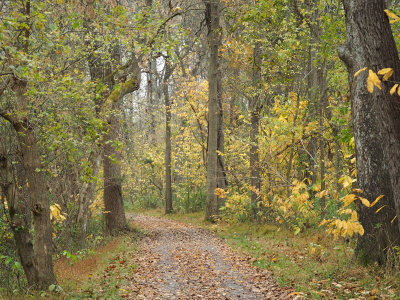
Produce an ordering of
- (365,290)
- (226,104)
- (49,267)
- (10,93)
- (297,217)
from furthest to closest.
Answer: (226,104) < (297,217) < (10,93) < (49,267) < (365,290)

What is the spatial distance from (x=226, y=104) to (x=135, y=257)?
11637mm

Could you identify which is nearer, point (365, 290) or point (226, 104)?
point (365, 290)

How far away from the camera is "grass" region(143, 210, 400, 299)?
19.4 ft

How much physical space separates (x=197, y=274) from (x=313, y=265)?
256cm

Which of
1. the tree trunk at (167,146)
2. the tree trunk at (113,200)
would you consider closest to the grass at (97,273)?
the tree trunk at (113,200)

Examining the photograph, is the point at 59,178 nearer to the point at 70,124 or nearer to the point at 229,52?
the point at 70,124

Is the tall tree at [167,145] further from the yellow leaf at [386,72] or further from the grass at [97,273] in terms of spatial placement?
the yellow leaf at [386,72]

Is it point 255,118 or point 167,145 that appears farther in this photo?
point 167,145

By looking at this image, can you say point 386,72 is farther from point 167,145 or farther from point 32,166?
point 167,145

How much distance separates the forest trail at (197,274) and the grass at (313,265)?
38 centimetres

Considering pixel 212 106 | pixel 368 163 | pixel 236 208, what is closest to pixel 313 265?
pixel 368 163

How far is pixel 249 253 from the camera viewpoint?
10852 millimetres

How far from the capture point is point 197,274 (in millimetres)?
8875

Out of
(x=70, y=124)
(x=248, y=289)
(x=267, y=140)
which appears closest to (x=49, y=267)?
(x=70, y=124)
